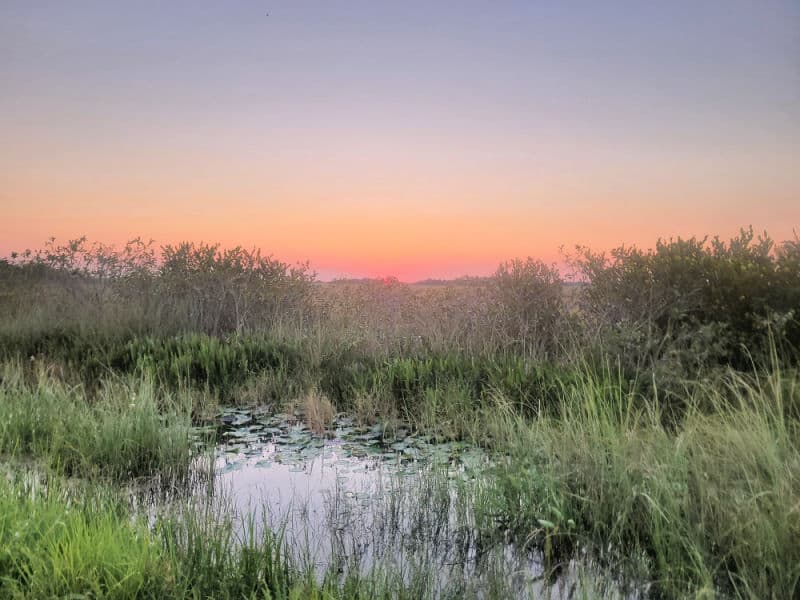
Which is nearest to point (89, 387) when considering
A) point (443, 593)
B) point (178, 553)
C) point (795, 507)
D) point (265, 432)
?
point (265, 432)

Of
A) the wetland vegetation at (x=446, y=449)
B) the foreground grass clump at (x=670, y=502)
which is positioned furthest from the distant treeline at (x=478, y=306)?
the foreground grass clump at (x=670, y=502)

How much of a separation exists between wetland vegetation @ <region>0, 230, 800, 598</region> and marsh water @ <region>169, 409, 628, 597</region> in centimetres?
3

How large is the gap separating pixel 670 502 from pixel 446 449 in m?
2.54

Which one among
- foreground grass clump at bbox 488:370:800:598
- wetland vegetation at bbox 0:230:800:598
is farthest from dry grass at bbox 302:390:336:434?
foreground grass clump at bbox 488:370:800:598

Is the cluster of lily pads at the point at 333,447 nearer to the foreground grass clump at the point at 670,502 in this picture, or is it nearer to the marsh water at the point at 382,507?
the marsh water at the point at 382,507

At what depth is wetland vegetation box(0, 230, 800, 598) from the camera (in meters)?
3.33

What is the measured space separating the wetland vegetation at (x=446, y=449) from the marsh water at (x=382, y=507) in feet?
0.09

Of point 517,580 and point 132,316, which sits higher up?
point 132,316

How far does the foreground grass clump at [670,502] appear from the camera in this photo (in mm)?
3322

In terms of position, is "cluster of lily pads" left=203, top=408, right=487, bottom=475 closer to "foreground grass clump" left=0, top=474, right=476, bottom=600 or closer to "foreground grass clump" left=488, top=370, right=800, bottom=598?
"foreground grass clump" left=488, top=370, right=800, bottom=598

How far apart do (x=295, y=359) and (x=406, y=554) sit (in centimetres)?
555

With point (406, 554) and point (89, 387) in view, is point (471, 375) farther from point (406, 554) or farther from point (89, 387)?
point (89, 387)

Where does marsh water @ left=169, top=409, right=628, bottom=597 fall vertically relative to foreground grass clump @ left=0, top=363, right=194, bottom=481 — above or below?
below

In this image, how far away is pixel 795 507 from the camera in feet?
10.5
